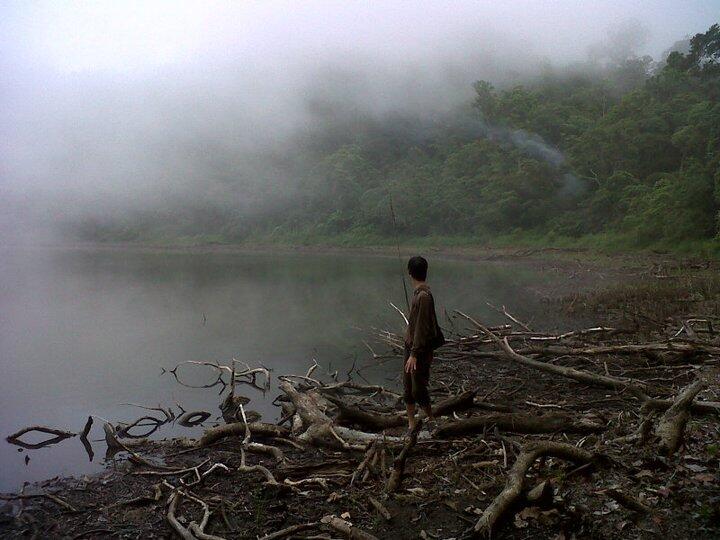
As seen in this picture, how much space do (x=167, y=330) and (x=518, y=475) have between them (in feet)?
53.4

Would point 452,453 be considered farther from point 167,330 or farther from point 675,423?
point 167,330

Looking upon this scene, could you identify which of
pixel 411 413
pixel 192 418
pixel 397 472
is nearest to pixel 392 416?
pixel 411 413

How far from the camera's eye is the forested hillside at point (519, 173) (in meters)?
32.2

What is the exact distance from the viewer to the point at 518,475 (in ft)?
13.1

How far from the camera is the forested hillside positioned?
32250 mm

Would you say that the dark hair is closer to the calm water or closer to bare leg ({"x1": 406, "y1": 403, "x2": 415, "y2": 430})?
bare leg ({"x1": 406, "y1": 403, "x2": 415, "y2": 430})

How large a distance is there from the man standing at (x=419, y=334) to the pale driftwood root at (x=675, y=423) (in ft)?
7.09

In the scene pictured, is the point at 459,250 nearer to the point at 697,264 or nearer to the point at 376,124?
the point at 697,264

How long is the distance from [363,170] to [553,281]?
4648 cm

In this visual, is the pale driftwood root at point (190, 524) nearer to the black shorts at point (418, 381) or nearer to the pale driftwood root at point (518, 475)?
the pale driftwood root at point (518, 475)

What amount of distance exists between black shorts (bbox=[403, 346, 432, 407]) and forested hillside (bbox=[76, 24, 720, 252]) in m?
21.7

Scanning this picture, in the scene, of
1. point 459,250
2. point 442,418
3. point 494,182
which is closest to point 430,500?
point 442,418

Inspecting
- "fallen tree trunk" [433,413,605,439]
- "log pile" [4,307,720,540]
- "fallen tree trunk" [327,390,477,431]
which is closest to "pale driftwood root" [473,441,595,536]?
"log pile" [4,307,720,540]

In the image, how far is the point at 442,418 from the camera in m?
6.50
